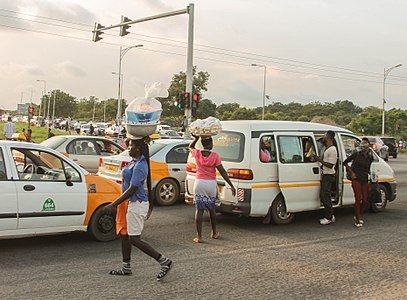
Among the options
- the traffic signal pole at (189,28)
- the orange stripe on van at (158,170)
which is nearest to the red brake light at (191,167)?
the orange stripe on van at (158,170)

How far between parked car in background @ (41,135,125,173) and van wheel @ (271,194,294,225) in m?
6.28

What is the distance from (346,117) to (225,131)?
83.3 meters

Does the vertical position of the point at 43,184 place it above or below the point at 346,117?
below

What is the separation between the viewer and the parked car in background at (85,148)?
13602 mm

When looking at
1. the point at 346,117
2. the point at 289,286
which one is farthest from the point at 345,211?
the point at 346,117

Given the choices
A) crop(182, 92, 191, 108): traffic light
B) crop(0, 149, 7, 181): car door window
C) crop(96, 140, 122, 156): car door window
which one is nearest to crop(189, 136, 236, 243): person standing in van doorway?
crop(0, 149, 7, 181): car door window

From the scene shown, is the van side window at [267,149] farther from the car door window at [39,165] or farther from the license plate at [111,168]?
the license plate at [111,168]

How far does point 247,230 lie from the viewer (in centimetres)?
824

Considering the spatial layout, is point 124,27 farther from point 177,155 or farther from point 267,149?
point 267,149

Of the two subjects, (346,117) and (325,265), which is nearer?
(325,265)

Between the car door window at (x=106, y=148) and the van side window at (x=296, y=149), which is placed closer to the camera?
the van side window at (x=296, y=149)

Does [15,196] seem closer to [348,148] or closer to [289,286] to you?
[289,286]

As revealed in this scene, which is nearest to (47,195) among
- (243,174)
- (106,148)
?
(243,174)

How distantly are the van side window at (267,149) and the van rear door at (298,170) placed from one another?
0.09m
